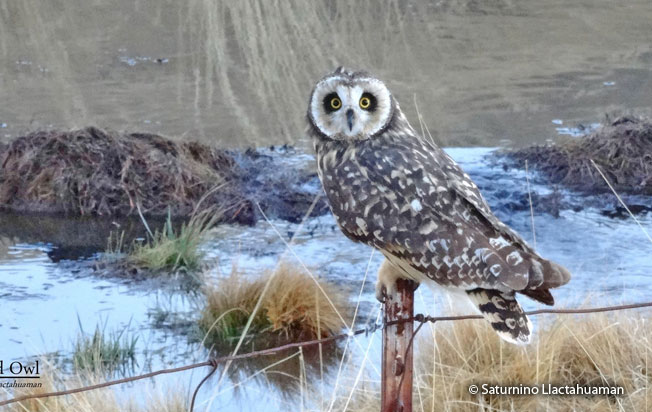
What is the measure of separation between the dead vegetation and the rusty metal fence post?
475cm

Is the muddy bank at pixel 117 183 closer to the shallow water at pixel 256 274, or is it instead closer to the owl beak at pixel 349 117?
the shallow water at pixel 256 274

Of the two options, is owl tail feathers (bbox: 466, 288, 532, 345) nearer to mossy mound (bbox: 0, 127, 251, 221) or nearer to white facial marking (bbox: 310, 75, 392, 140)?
white facial marking (bbox: 310, 75, 392, 140)

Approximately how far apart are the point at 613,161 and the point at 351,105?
4737 millimetres

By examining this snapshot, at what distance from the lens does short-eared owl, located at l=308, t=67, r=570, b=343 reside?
2395 mm

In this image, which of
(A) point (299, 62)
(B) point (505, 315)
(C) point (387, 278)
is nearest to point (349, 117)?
(C) point (387, 278)

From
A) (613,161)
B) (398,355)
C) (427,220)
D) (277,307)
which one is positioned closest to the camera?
(398,355)

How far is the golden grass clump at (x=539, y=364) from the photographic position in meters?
3.57

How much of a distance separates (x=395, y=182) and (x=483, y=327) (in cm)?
140

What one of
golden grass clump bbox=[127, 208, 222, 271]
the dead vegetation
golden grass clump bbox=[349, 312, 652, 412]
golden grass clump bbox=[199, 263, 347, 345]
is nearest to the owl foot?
golden grass clump bbox=[349, 312, 652, 412]

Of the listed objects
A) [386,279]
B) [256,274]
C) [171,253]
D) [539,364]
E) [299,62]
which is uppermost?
[299,62]

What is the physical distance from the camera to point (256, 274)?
5133 millimetres

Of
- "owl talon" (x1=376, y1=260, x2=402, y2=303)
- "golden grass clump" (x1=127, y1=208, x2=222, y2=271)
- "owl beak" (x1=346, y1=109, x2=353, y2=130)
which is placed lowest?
"golden grass clump" (x1=127, y1=208, x2=222, y2=271)

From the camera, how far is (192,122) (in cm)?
855

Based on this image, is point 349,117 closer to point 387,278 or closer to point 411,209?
point 411,209
